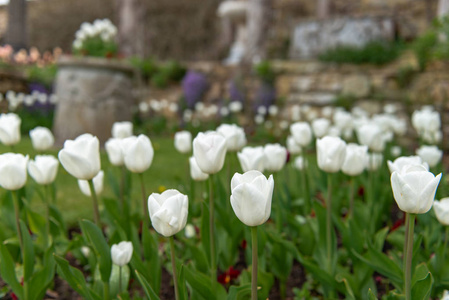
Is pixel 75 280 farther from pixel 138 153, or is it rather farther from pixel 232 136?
pixel 232 136

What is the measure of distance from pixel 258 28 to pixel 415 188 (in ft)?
21.9

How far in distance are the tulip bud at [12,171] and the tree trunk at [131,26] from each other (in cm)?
730

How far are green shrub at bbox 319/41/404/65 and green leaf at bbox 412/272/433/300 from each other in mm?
5718

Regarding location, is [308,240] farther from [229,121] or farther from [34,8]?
[34,8]

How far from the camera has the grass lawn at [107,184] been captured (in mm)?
2253

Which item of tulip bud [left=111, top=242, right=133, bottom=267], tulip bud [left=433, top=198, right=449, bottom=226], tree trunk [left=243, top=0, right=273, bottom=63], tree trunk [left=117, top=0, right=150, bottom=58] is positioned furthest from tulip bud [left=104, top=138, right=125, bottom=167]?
tree trunk [left=117, top=0, right=150, bottom=58]

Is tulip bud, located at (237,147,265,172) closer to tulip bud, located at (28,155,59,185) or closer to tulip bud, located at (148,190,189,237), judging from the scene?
tulip bud, located at (148,190,189,237)

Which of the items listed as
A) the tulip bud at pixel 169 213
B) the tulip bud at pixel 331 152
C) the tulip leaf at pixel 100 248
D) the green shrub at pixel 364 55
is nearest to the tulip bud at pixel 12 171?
the tulip leaf at pixel 100 248

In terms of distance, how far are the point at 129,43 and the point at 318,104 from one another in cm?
419

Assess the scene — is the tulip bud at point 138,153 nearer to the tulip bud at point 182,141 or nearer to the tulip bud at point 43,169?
the tulip bud at point 43,169

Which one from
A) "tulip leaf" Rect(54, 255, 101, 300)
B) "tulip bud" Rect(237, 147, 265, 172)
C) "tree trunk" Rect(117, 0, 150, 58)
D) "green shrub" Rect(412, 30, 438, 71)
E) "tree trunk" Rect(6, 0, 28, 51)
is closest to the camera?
"tulip leaf" Rect(54, 255, 101, 300)

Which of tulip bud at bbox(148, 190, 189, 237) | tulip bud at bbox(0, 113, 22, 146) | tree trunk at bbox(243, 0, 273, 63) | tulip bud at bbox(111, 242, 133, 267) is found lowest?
tulip bud at bbox(111, 242, 133, 267)

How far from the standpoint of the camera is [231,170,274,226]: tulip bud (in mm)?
792

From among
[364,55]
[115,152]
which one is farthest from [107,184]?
[364,55]
